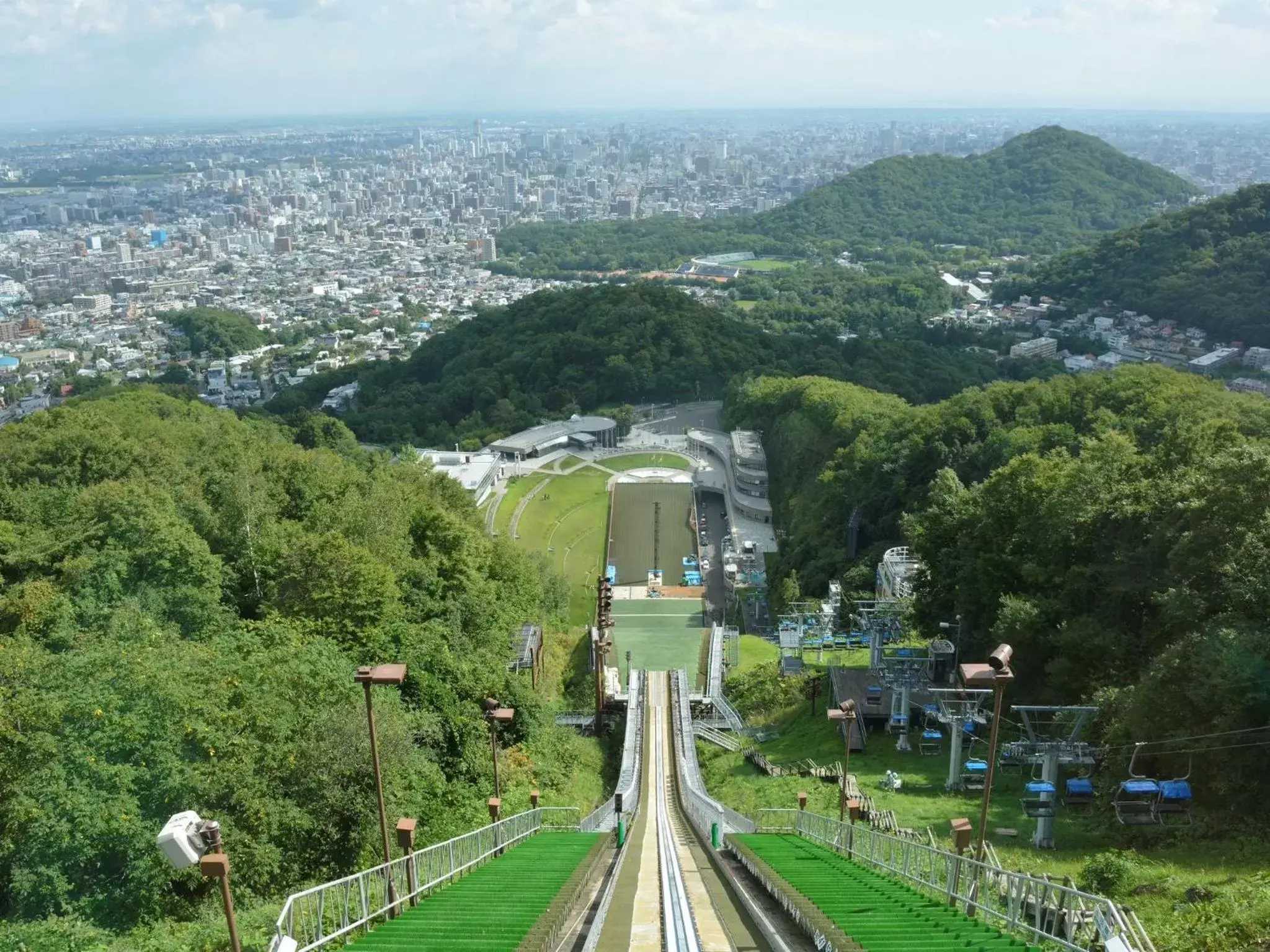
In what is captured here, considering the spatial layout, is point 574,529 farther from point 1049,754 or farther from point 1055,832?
point 1055,832

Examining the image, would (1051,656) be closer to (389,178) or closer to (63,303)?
(63,303)

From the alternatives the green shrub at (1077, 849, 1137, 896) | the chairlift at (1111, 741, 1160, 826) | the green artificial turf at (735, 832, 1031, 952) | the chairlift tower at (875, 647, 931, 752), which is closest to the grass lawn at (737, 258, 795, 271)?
the chairlift tower at (875, 647, 931, 752)

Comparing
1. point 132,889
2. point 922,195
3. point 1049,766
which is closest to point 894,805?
point 1049,766

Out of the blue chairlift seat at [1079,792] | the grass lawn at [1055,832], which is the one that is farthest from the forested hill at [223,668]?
the blue chairlift seat at [1079,792]

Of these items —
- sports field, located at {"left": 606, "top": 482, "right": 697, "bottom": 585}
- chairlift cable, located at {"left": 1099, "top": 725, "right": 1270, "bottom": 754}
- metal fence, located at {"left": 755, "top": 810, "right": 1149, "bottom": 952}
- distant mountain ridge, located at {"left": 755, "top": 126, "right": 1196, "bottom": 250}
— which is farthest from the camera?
distant mountain ridge, located at {"left": 755, "top": 126, "right": 1196, "bottom": 250}

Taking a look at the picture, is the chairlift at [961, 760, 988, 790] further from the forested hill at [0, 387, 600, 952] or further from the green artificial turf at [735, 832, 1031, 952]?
the forested hill at [0, 387, 600, 952]

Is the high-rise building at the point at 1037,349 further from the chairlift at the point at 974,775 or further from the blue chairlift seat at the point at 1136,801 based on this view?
the blue chairlift seat at the point at 1136,801
